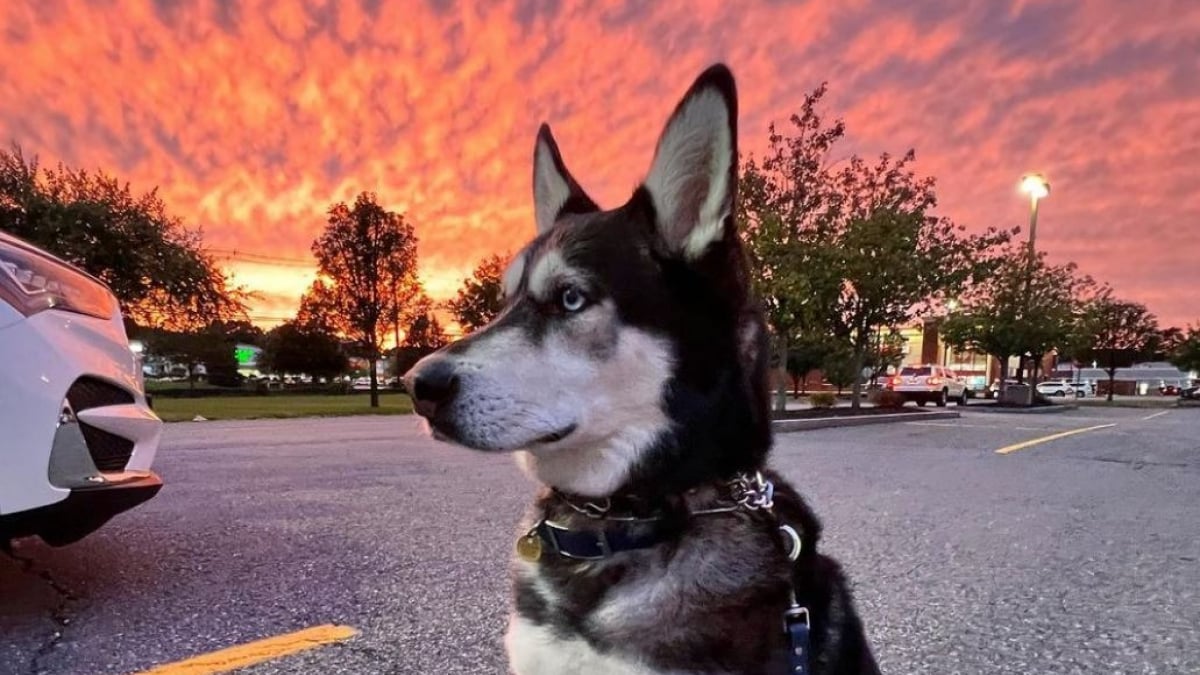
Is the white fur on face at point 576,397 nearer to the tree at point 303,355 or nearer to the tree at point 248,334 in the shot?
the tree at point 303,355

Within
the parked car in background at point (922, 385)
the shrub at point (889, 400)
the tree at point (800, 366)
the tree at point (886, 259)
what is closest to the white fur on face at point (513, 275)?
the tree at point (886, 259)

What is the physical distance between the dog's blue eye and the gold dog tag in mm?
610

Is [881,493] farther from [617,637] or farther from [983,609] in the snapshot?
[617,637]

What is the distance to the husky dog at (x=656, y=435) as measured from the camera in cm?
171

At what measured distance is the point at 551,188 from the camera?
2555 millimetres

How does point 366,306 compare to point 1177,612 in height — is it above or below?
above

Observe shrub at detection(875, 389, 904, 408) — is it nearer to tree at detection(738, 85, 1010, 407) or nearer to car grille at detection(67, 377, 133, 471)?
tree at detection(738, 85, 1010, 407)

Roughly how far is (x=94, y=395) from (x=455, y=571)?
189 centimetres

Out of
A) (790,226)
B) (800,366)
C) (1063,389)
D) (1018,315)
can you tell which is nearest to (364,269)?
(790,226)

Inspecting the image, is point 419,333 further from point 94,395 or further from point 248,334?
point 248,334

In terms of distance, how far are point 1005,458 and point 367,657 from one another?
34.1ft

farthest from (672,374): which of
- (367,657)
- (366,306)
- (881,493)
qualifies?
(366,306)

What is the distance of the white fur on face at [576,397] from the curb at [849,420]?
1253cm

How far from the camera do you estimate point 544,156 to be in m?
2.54
